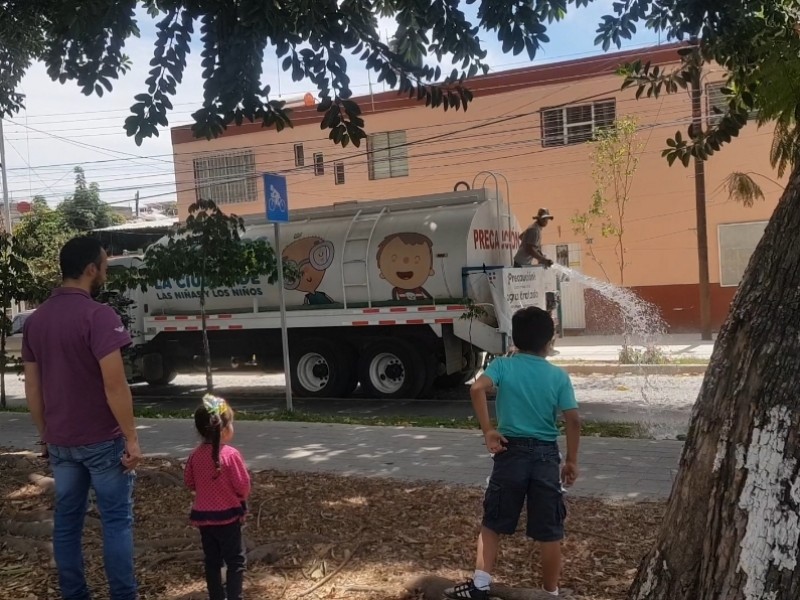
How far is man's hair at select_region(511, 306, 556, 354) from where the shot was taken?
3654 mm

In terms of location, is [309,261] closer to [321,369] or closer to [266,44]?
[321,369]

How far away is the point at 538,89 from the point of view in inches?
847

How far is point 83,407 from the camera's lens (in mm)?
3545

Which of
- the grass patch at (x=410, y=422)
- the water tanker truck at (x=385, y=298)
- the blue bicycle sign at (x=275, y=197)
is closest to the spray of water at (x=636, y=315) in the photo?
the water tanker truck at (x=385, y=298)

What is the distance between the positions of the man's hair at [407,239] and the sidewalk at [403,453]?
3939 mm

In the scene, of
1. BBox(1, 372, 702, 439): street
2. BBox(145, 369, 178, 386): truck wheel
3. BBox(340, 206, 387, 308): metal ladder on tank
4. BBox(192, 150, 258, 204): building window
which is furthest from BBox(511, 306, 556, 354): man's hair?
BBox(192, 150, 258, 204): building window

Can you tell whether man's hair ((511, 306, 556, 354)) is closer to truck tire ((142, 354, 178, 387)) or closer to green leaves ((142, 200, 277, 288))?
green leaves ((142, 200, 277, 288))

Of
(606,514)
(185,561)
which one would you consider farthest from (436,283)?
(185,561)

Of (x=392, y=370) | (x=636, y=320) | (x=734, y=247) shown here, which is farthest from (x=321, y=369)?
(x=734, y=247)

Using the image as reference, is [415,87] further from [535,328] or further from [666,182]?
[666,182]

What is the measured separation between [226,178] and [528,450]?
23.4m

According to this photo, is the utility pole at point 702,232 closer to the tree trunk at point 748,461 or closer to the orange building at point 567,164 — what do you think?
the orange building at point 567,164

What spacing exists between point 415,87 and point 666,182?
51.0 feet

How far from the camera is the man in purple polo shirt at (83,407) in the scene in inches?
138
